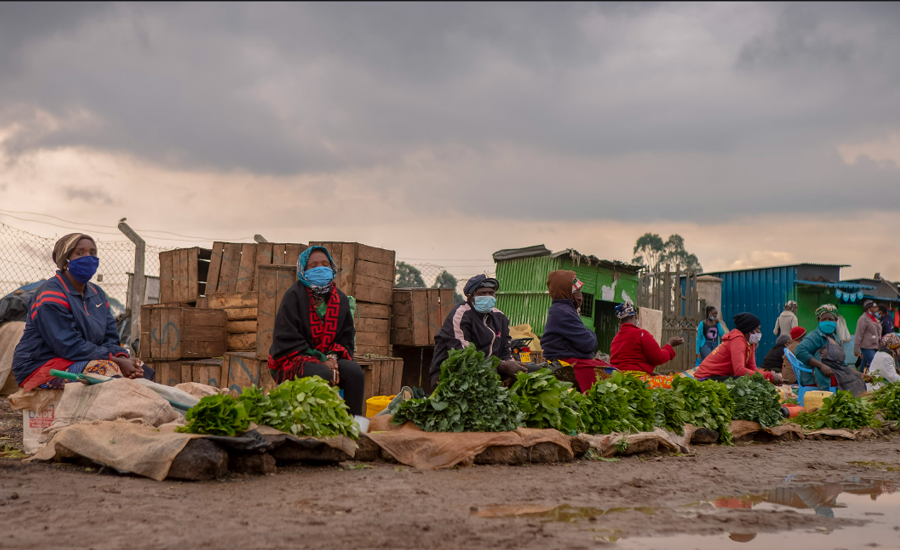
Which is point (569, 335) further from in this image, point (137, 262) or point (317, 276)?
point (137, 262)

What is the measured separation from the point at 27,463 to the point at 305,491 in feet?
6.15

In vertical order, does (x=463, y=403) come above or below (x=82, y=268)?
below

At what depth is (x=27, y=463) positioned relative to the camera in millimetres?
4418

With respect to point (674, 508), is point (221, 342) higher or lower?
higher

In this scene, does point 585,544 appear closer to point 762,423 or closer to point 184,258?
point 762,423

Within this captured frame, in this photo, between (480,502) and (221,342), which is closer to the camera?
(480,502)

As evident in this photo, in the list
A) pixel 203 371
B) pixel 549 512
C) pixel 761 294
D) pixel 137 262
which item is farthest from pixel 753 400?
pixel 761 294

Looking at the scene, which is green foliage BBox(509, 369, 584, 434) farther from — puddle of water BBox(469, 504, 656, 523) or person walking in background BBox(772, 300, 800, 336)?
person walking in background BBox(772, 300, 800, 336)

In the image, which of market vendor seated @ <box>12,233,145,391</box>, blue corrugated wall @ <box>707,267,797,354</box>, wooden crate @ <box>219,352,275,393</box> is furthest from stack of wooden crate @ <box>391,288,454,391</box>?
blue corrugated wall @ <box>707,267,797,354</box>

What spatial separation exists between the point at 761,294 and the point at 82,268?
19704mm

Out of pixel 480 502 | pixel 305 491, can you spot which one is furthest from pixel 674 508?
pixel 305 491

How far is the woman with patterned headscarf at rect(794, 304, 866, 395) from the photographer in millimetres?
9242

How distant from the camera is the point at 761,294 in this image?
20.9 metres

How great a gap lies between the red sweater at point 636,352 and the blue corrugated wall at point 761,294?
13538 mm
